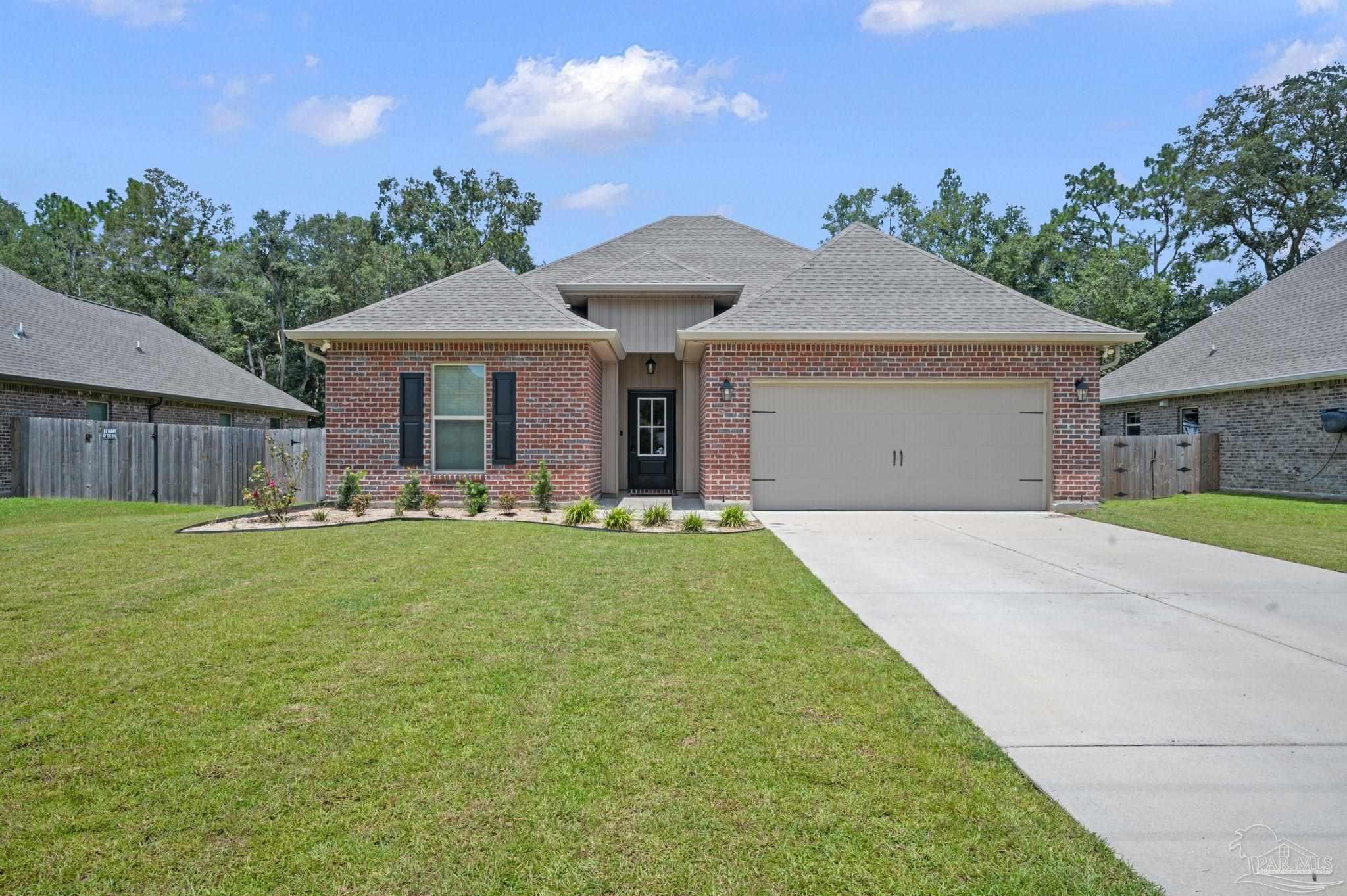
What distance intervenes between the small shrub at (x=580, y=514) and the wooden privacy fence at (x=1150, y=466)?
1174 cm

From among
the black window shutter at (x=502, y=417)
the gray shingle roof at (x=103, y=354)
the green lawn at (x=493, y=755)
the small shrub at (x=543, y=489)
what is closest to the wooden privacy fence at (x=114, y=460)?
the gray shingle roof at (x=103, y=354)

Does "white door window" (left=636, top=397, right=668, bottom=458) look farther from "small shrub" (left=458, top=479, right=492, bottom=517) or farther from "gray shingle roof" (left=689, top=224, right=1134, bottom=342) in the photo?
"small shrub" (left=458, top=479, right=492, bottom=517)

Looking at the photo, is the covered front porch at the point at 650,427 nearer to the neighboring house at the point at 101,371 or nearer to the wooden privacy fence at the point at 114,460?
the wooden privacy fence at the point at 114,460

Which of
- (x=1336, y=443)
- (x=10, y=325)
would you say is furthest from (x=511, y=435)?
(x=1336, y=443)

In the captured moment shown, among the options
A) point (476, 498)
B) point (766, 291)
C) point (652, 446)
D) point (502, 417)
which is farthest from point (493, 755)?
point (652, 446)

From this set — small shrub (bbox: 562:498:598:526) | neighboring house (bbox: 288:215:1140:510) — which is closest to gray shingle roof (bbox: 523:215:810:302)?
neighboring house (bbox: 288:215:1140:510)

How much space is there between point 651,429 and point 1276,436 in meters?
14.1

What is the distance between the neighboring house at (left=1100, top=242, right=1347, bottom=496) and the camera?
49.6 feet

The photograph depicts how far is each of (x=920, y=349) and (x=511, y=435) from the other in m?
7.03

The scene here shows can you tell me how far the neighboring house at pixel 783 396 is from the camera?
39.0ft

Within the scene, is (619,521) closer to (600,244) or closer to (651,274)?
(651,274)

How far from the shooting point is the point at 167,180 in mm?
39094

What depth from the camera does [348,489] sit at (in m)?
11.4

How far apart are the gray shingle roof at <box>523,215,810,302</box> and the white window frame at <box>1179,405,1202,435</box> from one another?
1119 centimetres
